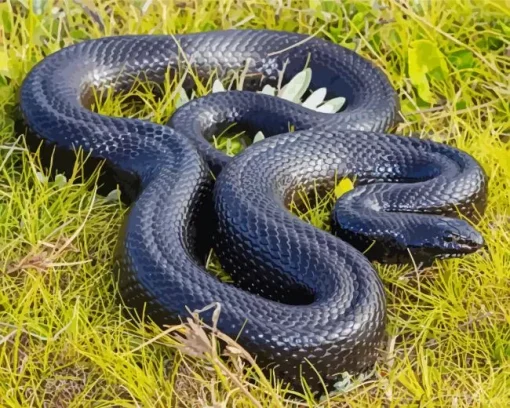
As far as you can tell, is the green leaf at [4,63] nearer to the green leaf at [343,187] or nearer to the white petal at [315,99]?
the white petal at [315,99]

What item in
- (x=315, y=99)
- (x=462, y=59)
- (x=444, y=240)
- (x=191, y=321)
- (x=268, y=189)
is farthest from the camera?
(x=462, y=59)

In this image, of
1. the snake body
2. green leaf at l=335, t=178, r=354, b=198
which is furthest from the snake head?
green leaf at l=335, t=178, r=354, b=198

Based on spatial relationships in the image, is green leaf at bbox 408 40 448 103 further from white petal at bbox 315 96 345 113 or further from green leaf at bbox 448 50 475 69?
white petal at bbox 315 96 345 113

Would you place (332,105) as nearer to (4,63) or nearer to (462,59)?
(462,59)

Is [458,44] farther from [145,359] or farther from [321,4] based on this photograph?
[145,359]

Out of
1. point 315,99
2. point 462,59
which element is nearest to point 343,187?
point 315,99

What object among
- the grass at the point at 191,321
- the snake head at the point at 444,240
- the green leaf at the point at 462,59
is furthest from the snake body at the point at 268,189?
the green leaf at the point at 462,59

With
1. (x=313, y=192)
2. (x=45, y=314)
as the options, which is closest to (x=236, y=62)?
(x=313, y=192)

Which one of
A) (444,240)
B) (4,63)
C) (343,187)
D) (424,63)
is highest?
(424,63)
